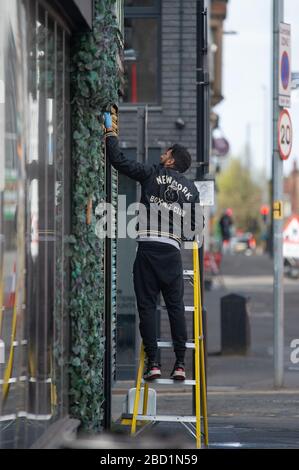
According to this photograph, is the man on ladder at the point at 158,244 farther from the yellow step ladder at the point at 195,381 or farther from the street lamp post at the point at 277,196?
the street lamp post at the point at 277,196

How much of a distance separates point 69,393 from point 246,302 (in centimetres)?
834

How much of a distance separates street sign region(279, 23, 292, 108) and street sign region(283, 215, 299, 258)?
1331 centimetres

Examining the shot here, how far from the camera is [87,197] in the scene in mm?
8000

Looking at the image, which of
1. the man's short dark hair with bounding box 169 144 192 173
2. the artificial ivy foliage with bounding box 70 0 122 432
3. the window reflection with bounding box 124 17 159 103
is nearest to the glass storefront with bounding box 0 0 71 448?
the artificial ivy foliage with bounding box 70 0 122 432

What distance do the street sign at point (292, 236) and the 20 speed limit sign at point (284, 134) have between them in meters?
13.2

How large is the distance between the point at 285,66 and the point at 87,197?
5.98 metres

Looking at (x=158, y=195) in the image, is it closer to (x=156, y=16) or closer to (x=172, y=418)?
(x=172, y=418)

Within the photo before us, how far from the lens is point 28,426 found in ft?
21.3

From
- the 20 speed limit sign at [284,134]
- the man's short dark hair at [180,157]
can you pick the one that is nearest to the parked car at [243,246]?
the 20 speed limit sign at [284,134]

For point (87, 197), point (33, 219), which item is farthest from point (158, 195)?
point (33, 219)

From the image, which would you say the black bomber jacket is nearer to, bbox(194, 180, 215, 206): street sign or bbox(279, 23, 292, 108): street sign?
bbox(194, 180, 215, 206): street sign

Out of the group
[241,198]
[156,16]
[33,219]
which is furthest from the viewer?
[241,198]

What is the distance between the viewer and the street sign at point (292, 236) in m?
26.7
